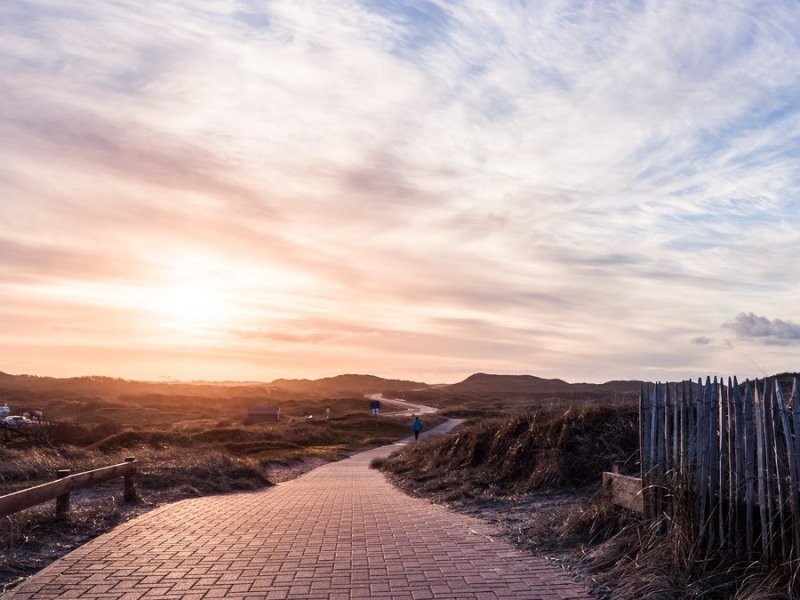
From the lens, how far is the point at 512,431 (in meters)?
17.9

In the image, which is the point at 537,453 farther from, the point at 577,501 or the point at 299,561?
the point at 299,561

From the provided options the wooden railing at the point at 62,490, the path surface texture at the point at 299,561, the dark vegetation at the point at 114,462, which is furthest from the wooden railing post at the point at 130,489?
the path surface texture at the point at 299,561

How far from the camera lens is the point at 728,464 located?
6.85 m

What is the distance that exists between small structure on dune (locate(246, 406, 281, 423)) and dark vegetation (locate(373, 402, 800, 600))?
52.3 meters

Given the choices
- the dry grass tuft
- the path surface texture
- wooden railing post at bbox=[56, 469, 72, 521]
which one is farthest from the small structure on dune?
wooden railing post at bbox=[56, 469, 72, 521]

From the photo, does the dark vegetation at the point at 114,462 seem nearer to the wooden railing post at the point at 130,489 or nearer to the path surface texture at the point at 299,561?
the wooden railing post at the point at 130,489

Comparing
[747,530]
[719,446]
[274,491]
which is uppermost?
[719,446]

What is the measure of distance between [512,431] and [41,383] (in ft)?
529

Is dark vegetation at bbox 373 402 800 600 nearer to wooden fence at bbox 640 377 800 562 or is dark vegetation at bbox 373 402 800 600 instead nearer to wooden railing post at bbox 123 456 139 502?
wooden fence at bbox 640 377 800 562

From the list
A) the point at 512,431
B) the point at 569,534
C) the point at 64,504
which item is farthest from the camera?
the point at 512,431

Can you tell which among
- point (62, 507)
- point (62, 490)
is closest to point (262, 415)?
point (62, 507)

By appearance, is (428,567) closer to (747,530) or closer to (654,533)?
(654,533)

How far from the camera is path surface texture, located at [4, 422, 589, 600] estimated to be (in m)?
7.00

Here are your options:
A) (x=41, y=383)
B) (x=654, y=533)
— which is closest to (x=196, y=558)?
(x=654, y=533)
